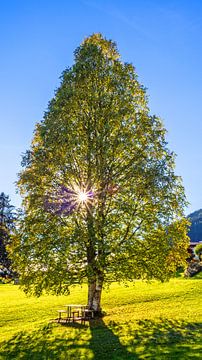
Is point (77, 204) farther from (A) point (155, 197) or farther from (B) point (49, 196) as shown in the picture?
(A) point (155, 197)

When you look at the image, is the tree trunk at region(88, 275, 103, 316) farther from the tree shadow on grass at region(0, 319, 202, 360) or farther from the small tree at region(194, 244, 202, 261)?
the small tree at region(194, 244, 202, 261)

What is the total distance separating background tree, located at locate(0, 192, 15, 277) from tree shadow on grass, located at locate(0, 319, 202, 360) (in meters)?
12.1

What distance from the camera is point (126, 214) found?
85.5 feet

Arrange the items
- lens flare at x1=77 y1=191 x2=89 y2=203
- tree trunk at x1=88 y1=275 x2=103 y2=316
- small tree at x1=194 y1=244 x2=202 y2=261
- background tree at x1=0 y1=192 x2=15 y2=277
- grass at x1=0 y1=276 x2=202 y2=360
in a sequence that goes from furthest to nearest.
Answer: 1. small tree at x1=194 y1=244 x2=202 y2=261
2. background tree at x1=0 y1=192 x2=15 y2=277
3. lens flare at x1=77 y1=191 x2=89 y2=203
4. tree trunk at x1=88 y1=275 x2=103 y2=316
5. grass at x1=0 y1=276 x2=202 y2=360

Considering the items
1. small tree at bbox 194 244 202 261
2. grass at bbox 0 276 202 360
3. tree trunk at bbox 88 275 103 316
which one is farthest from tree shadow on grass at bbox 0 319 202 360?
small tree at bbox 194 244 202 261

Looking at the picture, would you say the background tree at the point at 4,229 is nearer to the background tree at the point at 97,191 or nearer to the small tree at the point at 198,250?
the background tree at the point at 97,191

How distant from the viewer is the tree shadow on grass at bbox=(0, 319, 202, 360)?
17.2 m

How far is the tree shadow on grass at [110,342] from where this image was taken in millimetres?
17188

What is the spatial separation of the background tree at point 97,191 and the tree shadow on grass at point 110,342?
3059 mm

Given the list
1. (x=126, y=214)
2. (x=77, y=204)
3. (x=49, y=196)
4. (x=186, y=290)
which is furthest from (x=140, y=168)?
(x=186, y=290)

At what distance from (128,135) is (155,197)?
503 centimetres

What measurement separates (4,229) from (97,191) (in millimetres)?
10870

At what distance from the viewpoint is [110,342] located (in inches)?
779

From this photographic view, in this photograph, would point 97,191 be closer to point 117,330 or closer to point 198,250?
point 117,330
